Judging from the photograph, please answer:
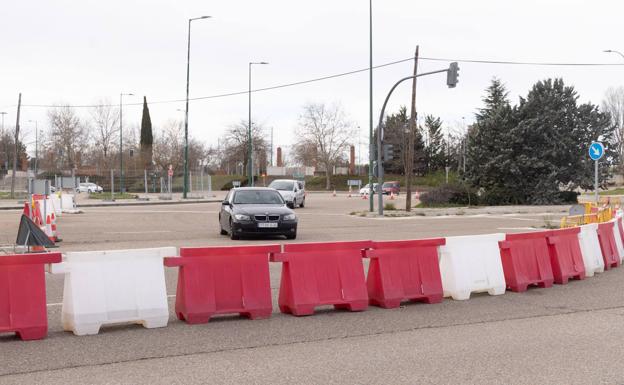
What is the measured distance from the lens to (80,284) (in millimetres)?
7242

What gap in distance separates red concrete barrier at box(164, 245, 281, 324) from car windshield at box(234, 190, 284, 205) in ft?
37.9

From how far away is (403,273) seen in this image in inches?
351

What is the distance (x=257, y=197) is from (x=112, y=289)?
12570 mm

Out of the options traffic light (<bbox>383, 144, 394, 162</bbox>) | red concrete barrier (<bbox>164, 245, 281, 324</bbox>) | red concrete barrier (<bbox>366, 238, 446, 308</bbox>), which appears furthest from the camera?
traffic light (<bbox>383, 144, 394, 162</bbox>)

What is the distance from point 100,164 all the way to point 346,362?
83.6m

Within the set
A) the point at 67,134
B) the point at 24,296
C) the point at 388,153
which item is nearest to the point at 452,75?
the point at 388,153

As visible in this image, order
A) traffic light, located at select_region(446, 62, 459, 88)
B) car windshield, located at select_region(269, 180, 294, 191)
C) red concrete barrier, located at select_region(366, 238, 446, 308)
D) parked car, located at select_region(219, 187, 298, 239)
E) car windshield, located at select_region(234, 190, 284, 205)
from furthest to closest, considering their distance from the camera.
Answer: car windshield, located at select_region(269, 180, 294, 191), traffic light, located at select_region(446, 62, 459, 88), car windshield, located at select_region(234, 190, 284, 205), parked car, located at select_region(219, 187, 298, 239), red concrete barrier, located at select_region(366, 238, 446, 308)

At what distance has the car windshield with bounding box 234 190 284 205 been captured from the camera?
64.7 ft

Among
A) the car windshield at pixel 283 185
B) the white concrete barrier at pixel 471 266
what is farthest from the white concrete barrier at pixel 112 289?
the car windshield at pixel 283 185

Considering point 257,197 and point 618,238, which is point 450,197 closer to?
point 257,197

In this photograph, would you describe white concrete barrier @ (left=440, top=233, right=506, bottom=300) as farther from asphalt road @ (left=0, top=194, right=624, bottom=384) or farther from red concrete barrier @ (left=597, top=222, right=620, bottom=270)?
red concrete barrier @ (left=597, top=222, right=620, bottom=270)

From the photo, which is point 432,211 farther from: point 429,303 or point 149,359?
point 149,359

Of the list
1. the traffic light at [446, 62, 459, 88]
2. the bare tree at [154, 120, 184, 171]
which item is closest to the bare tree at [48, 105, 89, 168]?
the bare tree at [154, 120, 184, 171]

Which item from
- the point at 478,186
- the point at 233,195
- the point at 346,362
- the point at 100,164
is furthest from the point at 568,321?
the point at 100,164
